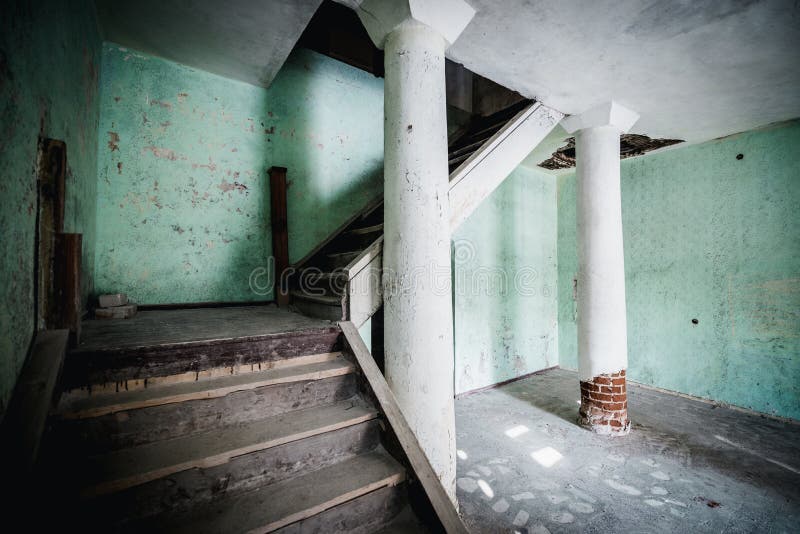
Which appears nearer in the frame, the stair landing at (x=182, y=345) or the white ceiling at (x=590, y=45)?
the stair landing at (x=182, y=345)

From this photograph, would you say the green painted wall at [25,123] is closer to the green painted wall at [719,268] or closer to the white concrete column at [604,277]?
the white concrete column at [604,277]

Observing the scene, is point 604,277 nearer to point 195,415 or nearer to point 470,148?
point 470,148

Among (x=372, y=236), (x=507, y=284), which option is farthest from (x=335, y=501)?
(x=507, y=284)

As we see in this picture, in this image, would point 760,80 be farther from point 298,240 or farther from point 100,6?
point 100,6

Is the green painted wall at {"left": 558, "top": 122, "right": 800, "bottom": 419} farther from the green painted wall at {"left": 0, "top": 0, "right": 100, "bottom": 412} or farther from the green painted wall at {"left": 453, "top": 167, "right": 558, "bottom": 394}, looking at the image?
the green painted wall at {"left": 0, "top": 0, "right": 100, "bottom": 412}

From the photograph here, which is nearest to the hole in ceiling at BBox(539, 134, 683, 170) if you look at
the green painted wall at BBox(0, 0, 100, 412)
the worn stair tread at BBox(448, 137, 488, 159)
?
the worn stair tread at BBox(448, 137, 488, 159)

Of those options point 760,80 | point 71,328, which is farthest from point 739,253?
point 71,328

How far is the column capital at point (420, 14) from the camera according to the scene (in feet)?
7.50

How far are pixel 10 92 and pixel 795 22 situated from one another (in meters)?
4.69

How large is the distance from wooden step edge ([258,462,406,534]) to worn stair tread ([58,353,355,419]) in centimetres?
69

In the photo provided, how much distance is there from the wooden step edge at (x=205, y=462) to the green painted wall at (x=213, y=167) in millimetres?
2644

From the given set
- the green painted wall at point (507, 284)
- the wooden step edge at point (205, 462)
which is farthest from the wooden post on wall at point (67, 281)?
the green painted wall at point (507, 284)

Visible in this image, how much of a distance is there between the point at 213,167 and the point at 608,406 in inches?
208

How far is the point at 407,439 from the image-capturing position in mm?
1934
